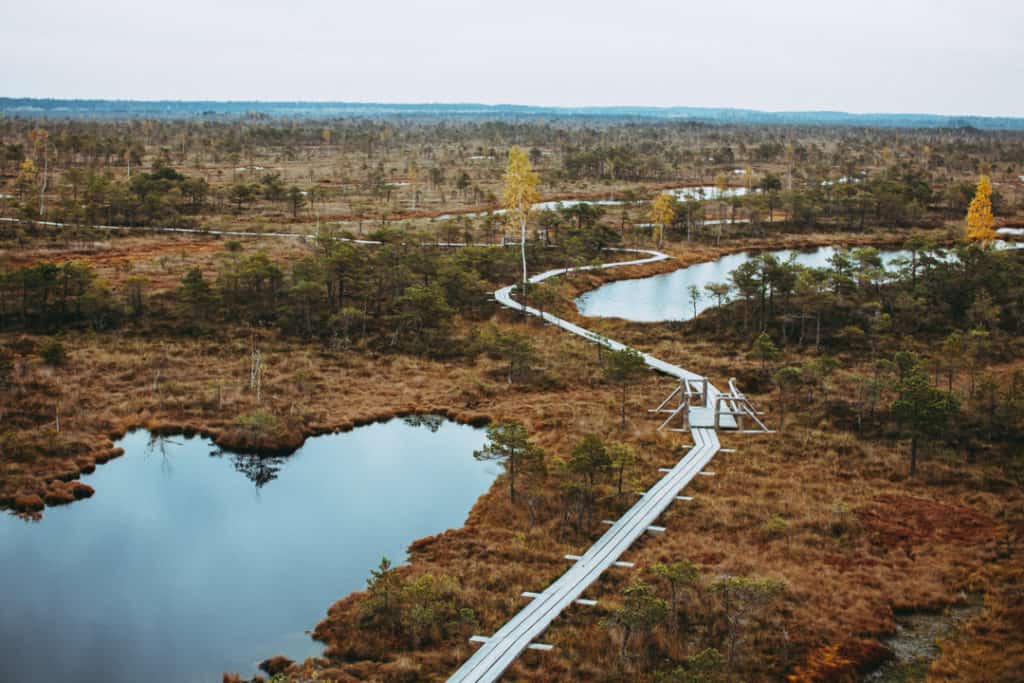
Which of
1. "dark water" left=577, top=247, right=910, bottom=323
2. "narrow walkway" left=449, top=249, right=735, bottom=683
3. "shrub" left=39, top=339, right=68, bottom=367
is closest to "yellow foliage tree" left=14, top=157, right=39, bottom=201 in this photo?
"shrub" left=39, top=339, right=68, bottom=367

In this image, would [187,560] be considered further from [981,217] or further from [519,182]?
[981,217]

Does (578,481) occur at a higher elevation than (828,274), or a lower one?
lower

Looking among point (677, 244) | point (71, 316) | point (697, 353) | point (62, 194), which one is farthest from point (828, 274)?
point (62, 194)

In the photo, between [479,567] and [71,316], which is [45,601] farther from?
[71,316]

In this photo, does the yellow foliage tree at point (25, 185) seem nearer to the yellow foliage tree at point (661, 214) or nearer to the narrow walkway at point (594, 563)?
the yellow foliage tree at point (661, 214)

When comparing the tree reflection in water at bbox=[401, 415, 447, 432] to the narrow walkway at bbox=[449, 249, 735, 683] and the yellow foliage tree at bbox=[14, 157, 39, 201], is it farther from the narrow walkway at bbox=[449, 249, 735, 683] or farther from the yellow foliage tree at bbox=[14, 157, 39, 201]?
the yellow foliage tree at bbox=[14, 157, 39, 201]

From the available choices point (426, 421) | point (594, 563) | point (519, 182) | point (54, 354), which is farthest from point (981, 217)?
point (54, 354)
